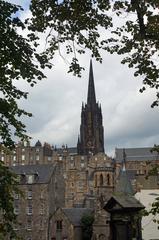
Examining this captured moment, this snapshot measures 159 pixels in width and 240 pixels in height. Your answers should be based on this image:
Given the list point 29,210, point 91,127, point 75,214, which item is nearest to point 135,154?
point 91,127

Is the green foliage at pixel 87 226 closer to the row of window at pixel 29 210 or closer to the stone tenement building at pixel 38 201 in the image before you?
the stone tenement building at pixel 38 201

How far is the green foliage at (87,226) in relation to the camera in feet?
237

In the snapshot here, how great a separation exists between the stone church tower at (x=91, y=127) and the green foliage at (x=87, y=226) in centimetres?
9040

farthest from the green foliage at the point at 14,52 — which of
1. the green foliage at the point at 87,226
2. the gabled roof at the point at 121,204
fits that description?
the green foliage at the point at 87,226

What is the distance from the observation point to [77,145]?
559ft

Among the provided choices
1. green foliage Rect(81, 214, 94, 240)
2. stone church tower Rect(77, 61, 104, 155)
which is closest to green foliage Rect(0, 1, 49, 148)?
green foliage Rect(81, 214, 94, 240)

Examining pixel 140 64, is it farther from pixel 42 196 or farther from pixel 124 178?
pixel 42 196

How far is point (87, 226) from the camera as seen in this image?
238ft

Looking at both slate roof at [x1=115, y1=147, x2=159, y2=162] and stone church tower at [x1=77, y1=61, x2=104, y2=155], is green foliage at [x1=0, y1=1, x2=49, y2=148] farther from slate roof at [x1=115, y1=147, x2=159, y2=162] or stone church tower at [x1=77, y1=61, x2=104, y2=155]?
stone church tower at [x1=77, y1=61, x2=104, y2=155]

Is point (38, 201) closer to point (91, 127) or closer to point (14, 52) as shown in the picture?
point (14, 52)

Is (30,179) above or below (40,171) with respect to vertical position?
below

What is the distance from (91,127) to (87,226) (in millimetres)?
99740

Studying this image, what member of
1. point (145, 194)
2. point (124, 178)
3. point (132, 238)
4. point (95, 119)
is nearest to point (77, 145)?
point (95, 119)

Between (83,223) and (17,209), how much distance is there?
1233cm
